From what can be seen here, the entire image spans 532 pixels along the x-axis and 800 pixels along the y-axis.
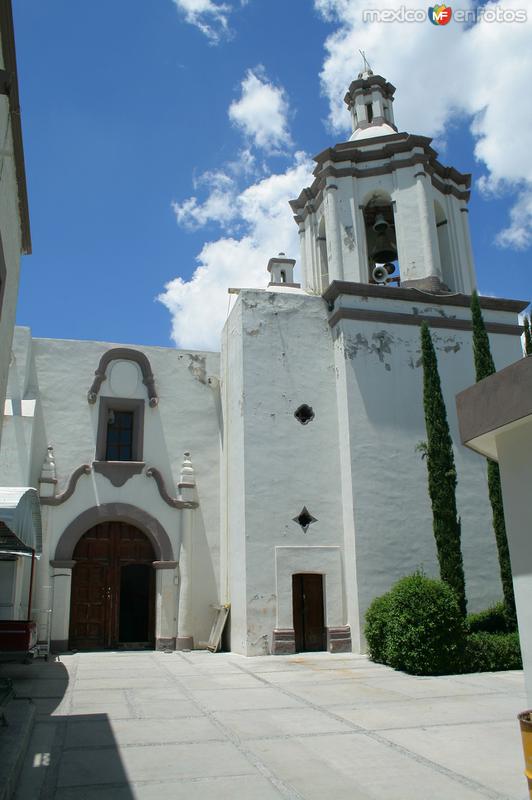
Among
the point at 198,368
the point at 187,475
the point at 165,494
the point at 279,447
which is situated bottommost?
the point at 165,494

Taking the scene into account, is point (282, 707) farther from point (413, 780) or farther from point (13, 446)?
point (13, 446)

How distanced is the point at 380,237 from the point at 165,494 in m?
9.19

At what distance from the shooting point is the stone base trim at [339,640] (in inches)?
579

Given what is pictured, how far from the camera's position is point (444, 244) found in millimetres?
18453

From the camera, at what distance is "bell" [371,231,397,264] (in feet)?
62.5

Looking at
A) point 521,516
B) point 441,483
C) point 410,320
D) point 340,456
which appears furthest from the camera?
point 410,320

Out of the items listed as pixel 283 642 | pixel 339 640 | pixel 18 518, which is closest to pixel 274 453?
pixel 283 642

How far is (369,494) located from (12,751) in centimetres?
1047

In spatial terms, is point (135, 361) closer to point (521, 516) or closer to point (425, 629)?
point (425, 629)

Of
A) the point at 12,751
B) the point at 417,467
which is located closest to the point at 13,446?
the point at 417,467

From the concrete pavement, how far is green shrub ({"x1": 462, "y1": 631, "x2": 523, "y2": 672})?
0.42m

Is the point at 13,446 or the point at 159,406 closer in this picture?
the point at 13,446

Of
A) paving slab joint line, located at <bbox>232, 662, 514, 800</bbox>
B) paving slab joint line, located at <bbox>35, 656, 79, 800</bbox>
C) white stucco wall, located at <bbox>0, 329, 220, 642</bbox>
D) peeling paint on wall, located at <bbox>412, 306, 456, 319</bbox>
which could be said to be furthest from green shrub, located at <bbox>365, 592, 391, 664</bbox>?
peeling paint on wall, located at <bbox>412, 306, 456, 319</bbox>

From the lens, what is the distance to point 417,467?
15.7m
